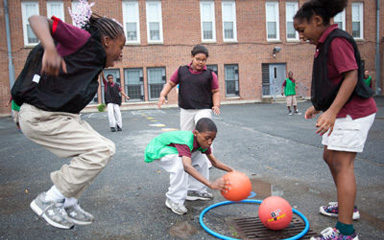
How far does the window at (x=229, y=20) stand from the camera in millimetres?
23281

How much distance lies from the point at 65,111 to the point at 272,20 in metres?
Answer: 24.0

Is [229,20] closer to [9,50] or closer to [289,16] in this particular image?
[289,16]

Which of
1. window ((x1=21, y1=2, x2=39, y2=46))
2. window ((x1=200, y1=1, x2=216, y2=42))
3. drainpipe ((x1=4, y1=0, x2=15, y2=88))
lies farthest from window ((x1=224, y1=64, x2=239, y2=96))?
drainpipe ((x1=4, y1=0, x2=15, y2=88))

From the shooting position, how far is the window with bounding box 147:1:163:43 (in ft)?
73.2

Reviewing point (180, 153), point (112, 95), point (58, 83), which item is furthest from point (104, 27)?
point (112, 95)

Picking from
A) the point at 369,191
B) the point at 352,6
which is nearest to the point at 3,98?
the point at 369,191

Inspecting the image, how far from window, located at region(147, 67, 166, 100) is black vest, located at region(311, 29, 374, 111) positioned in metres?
20.4

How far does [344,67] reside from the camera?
100 inches

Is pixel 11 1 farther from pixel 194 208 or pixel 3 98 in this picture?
pixel 194 208

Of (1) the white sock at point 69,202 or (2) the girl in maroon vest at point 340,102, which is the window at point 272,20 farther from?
(1) the white sock at point 69,202

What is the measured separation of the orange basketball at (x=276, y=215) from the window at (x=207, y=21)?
2117 centimetres

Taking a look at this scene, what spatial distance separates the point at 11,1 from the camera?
67.9ft

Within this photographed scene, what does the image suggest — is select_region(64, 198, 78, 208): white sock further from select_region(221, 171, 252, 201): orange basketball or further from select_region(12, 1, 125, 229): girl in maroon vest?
select_region(221, 171, 252, 201): orange basketball

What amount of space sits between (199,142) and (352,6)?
88.3 feet
